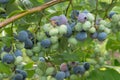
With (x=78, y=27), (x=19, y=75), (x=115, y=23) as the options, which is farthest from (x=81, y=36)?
(x=19, y=75)

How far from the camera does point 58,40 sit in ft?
4.04

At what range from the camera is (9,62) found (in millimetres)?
1259

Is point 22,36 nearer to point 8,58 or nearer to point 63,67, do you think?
point 8,58

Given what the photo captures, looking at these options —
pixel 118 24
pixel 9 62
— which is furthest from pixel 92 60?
pixel 9 62

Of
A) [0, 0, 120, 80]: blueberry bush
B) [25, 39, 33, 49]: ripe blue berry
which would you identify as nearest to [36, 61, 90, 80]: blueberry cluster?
[0, 0, 120, 80]: blueberry bush

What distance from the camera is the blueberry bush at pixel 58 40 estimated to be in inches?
47.8

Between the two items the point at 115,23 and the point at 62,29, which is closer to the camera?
the point at 62,29

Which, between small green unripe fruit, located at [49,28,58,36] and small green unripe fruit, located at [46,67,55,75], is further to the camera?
small green unripe fruit, located at [46,67,55,75]

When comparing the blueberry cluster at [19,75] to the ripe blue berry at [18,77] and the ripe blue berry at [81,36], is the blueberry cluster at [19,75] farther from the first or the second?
the ripe blue berry at [81,36]

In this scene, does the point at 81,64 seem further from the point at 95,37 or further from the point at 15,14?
the point at 15,14

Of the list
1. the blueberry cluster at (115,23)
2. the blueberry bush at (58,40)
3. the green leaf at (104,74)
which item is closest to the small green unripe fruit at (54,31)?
the blueberry bush at (58,40)

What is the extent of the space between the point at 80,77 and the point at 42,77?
0.17 metres

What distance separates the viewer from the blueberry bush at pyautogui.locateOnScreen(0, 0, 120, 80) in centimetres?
121

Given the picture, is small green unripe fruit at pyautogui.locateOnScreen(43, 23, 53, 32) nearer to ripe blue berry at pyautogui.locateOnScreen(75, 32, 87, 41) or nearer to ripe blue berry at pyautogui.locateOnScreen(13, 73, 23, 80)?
ripe blue berry at pyautogui.locateOnScreen(75, 32, 87, 41)
